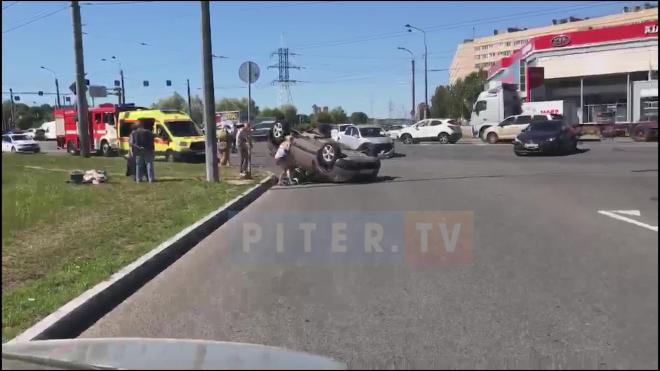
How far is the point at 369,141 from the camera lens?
28.6 meters

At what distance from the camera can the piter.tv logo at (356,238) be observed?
7.66 meters

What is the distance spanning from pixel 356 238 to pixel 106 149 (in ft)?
87.4

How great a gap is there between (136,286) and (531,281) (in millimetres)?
4111

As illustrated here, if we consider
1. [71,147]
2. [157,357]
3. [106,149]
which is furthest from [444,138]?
[157,357]

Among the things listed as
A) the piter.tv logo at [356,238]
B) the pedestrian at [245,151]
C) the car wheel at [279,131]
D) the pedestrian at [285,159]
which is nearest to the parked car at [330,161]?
the pedestrian at [285,159]

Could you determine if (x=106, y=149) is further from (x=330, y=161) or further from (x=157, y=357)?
(x=157, y=357)

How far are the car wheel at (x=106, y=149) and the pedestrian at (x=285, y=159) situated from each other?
17.2 m

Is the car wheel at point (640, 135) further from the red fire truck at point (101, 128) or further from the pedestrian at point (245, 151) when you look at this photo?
the red fire truck at point (101, 128)

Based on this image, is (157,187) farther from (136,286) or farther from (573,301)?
(573,301)

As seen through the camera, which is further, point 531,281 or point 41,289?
point 41,289

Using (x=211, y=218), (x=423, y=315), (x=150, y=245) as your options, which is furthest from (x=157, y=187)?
(x=423, y=315)

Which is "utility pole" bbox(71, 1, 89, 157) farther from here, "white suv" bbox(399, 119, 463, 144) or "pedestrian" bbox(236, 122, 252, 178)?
"white suv" bbox(399, 119, 463, 144)

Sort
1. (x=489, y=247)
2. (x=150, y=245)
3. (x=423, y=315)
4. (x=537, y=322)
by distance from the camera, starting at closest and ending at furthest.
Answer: (x=537, y=322) → (x=423, y=315) → (x=489, y=247) → (x=150, y=245)

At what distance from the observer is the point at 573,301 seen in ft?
16.1
